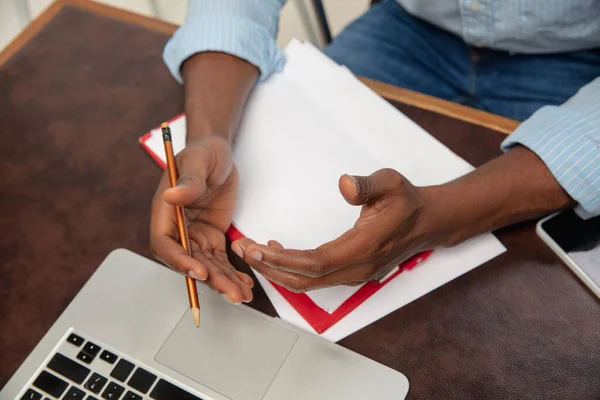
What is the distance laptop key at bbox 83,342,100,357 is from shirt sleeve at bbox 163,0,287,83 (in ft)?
1.34

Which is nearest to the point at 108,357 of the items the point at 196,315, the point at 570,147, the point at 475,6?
the point at 196,315

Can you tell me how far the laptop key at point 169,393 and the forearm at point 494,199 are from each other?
0.32m

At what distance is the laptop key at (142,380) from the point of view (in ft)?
1.79

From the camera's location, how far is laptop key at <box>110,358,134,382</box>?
553mm

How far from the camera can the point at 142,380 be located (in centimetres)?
55

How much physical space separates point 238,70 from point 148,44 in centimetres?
20

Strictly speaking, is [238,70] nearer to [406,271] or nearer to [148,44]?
[148,44]

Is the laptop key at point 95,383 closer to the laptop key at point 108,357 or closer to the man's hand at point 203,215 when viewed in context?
the laptop key at point 108,357

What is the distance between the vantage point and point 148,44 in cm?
87

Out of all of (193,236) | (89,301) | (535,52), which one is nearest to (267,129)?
(193,236)

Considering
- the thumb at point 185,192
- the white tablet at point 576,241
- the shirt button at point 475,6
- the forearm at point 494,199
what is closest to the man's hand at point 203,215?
the thumb at point 185,192

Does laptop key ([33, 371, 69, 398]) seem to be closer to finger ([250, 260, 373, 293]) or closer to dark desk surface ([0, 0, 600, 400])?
dark desk surface ([0, 0, 600, 400])

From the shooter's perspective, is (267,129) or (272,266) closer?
(272,266)

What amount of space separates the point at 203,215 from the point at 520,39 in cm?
60
